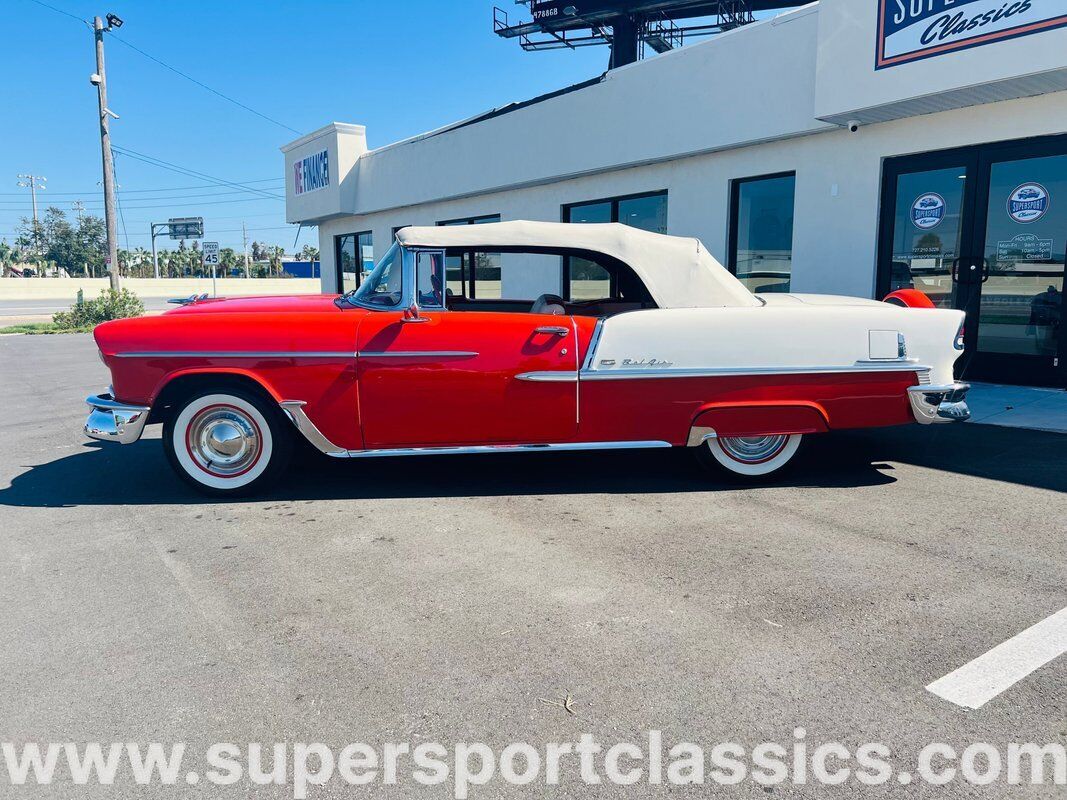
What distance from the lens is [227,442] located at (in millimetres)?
4648

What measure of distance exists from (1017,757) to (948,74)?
699 centimetres

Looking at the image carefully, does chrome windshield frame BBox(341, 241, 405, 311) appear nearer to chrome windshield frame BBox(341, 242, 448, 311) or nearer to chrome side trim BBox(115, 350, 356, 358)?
chrome windshield frame BBox(341, 242, 448, 311)

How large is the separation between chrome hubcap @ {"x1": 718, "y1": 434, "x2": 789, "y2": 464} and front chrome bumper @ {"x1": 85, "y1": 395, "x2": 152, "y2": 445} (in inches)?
142

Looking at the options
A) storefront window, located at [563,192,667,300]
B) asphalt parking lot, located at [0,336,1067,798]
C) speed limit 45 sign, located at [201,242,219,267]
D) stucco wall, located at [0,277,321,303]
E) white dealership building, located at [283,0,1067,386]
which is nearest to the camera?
asphalt parking lot, located at [0,336,1067,798]

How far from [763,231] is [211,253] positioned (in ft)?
67.2

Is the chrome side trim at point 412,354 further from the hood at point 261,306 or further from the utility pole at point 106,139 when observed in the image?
the utility pole at point 106,139

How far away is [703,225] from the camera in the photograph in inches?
420

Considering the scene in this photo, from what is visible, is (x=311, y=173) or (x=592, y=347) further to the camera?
(x=311, y=173)

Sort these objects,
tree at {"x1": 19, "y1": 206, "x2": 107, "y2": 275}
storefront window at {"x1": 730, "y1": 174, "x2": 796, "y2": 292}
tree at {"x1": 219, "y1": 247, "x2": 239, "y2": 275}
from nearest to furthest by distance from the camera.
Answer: storefront window at {"x1": 730, "y1": 174, "x2": 796, "y2": 292} → tree at {"x1": 19, "y1": 206, "x2": 107, "y2": 275} → tree at {"x1": 219, "y1": 247, "x2": 239, "y2": 275}

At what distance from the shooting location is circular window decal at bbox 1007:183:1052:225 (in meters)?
7.59

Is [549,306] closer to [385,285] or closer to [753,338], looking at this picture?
[385,285]

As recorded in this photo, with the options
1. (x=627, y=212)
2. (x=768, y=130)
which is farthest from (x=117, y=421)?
(x=627, y=212)

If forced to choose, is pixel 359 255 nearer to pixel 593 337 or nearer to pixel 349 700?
pixel 593 337

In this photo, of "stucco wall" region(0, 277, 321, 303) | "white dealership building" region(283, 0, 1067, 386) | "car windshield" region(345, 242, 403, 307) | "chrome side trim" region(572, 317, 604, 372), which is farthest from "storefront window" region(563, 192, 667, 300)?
"stucco wall" region(0, 277, 321, 303)
